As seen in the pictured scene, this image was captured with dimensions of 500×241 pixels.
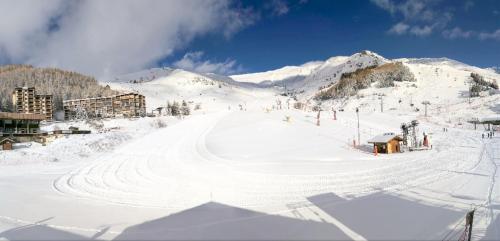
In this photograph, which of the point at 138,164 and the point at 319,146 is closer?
the point at 138,164

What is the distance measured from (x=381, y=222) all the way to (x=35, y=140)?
40.9m

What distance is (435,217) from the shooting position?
1189 centimetres

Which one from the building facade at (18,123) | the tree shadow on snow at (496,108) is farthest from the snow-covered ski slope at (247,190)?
the tree shadow on snow at (496,108)

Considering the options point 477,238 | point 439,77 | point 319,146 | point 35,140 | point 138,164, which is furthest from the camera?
point 439,77

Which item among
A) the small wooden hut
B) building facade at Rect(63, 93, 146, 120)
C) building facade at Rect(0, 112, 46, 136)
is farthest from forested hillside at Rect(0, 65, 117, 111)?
the small wooden hut

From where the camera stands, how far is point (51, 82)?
15562 centimetres

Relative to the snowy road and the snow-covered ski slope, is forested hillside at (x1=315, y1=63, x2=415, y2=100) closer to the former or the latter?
the snow-covered ski slope

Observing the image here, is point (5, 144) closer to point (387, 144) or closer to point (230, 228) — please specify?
point (230, 228)

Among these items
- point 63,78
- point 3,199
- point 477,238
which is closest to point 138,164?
point 3,199

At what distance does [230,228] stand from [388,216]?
503 cm

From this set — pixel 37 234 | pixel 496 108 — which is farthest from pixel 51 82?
pixel 37 234

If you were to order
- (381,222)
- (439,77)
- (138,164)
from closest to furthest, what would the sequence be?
(381,222) < (138,164) < (439,77)

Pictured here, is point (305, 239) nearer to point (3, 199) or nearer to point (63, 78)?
point (3, 199)

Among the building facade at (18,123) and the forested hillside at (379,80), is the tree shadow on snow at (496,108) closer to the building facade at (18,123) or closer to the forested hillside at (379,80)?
the forested hillside at (379,80)
